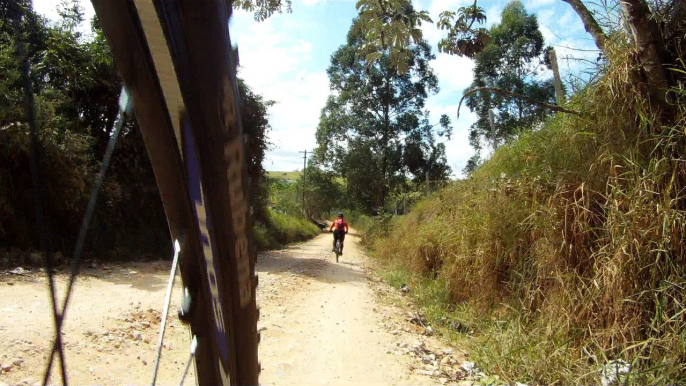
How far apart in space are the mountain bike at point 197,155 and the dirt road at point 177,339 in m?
1.21

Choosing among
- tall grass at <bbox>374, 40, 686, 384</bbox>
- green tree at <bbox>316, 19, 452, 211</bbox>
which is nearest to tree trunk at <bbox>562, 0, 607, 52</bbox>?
tall grass at <bbox>374, 40, 686, 384</bbox>

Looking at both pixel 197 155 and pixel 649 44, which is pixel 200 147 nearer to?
pixel 197 155

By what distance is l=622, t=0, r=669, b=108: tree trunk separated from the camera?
10.7 feet

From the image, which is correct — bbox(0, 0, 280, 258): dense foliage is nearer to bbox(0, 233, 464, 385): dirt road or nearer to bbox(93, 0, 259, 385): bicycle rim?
bbox(0, 233, 464, 385): dirt road

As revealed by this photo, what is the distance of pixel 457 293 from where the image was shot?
580 cm

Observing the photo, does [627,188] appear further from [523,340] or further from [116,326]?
[116,326]

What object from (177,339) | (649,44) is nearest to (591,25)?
(649,44)

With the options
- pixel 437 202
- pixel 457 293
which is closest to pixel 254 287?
pixel 457 293

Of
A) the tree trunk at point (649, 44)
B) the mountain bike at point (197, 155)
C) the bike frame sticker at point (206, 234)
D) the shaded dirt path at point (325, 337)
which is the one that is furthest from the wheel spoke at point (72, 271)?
the tree trunk at point (649, 44)

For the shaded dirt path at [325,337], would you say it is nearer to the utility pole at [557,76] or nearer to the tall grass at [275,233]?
the utility pole at [557,76]

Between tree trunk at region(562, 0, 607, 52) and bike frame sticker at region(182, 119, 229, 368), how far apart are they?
3.80m

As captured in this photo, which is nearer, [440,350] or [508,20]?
[440,350]

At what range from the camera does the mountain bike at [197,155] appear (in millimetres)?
727

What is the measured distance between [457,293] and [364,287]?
8.87 feet
